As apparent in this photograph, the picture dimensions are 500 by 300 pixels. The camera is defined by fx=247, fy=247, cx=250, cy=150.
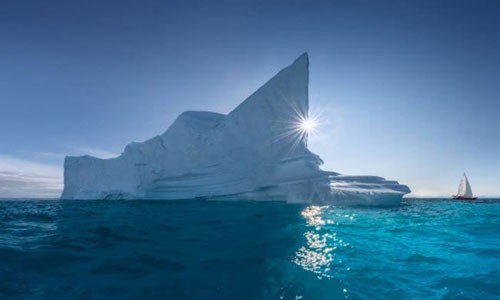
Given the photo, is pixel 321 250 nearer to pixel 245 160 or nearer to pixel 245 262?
pixel 245 262

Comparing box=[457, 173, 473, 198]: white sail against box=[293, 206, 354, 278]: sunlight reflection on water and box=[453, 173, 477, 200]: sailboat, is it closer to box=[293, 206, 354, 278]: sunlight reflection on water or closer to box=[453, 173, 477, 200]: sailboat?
box=[453, 173, 477, 200]: sailboat

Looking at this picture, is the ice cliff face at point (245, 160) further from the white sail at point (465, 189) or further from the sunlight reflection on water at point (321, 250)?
the white sail at point (465, 189)

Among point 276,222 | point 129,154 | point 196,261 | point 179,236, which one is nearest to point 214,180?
point 129,154

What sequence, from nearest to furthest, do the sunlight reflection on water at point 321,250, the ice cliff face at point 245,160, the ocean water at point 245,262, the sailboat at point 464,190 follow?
the ocean water at point 245,262 → the sunlight reflection on water at point 321,250 → the ice cliff face at point 245,160 → the sailboat at point 464,190

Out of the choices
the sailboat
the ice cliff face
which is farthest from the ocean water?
the sailboat

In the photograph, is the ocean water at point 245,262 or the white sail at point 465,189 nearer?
the ocean water at point 245,262

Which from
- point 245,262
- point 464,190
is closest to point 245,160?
point 245,262

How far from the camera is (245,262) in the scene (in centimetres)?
563

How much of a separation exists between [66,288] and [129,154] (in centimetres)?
2526

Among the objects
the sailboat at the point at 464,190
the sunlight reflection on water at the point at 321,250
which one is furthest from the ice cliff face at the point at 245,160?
the sailboat at the point at 464,190

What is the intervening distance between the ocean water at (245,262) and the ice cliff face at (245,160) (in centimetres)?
Answer: 1096

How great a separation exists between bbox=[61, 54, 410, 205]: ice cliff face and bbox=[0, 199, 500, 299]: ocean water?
10955mm

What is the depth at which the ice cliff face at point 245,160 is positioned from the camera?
19938mm

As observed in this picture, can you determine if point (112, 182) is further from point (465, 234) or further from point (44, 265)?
point (465, 234)
